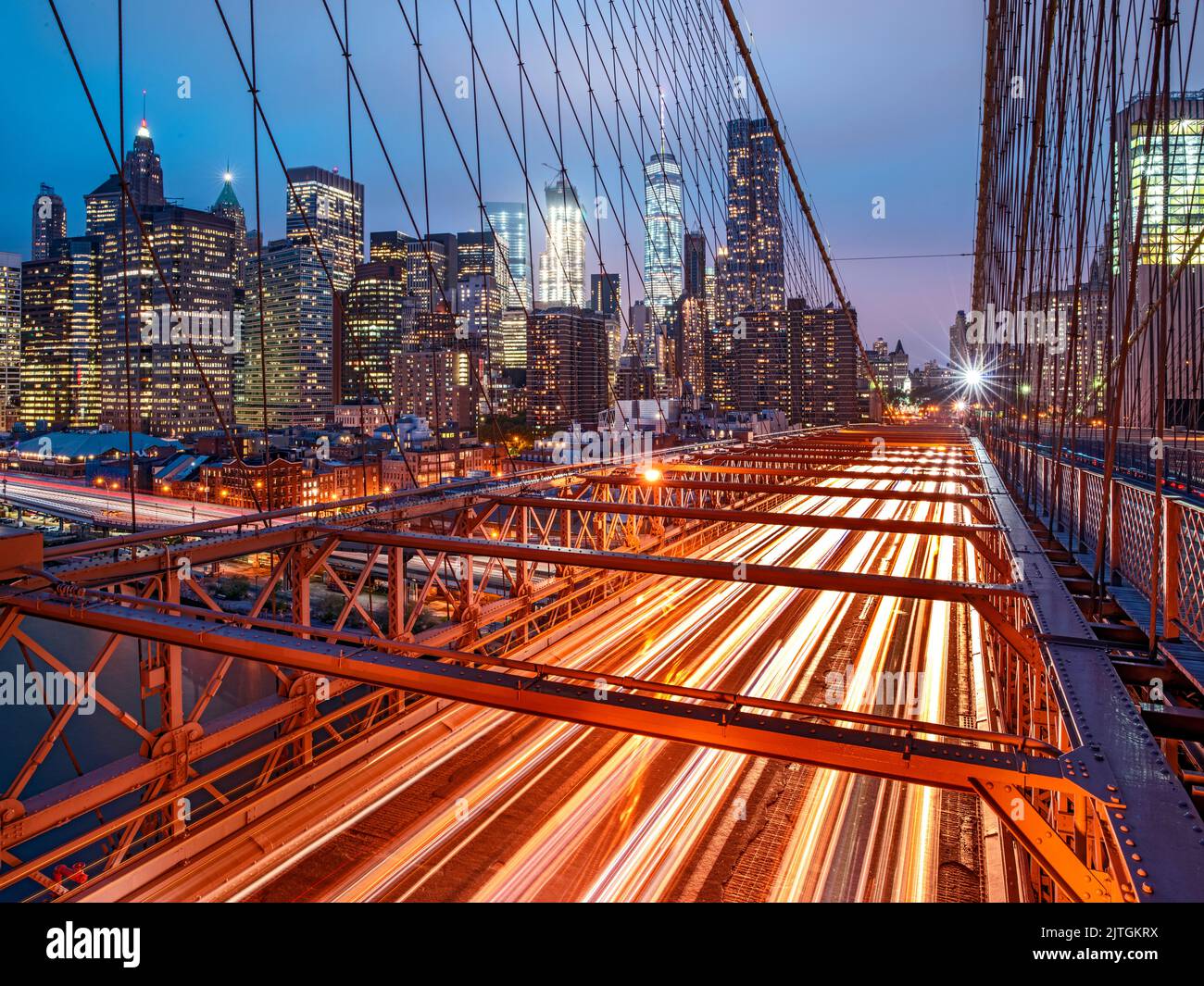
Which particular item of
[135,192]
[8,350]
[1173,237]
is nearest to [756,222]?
[1173,237]

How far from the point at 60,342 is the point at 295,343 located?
32.1 meters

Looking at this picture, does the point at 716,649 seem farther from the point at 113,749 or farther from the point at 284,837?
the point at 113,749

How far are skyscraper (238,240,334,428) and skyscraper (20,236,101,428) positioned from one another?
1707cm

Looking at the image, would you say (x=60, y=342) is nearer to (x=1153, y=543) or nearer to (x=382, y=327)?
(x=382, y=327)

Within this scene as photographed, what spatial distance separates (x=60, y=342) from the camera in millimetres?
84375

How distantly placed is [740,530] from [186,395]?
8125 centimetres

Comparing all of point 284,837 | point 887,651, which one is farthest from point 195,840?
point 887,651

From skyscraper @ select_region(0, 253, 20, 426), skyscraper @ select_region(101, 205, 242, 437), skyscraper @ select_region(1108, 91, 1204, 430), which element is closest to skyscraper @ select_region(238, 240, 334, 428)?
skyscraper @ select_region(101, 205, 242, 437)

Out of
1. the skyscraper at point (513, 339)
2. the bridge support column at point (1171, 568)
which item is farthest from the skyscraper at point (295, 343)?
the bridge support column at point (1171, 568)

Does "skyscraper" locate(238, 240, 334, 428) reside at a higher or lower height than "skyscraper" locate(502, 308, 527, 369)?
lower

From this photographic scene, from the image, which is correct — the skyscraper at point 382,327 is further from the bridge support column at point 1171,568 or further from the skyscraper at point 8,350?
the bridge support column at point 1171,568

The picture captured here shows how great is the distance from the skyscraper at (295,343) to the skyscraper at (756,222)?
131ft

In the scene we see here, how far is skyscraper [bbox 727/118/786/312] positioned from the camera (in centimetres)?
6706

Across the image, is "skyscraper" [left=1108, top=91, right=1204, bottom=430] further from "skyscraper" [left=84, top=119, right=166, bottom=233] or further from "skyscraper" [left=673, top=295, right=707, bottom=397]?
"skyscraper" [left=673, top=295, right=707, bottom=397]
